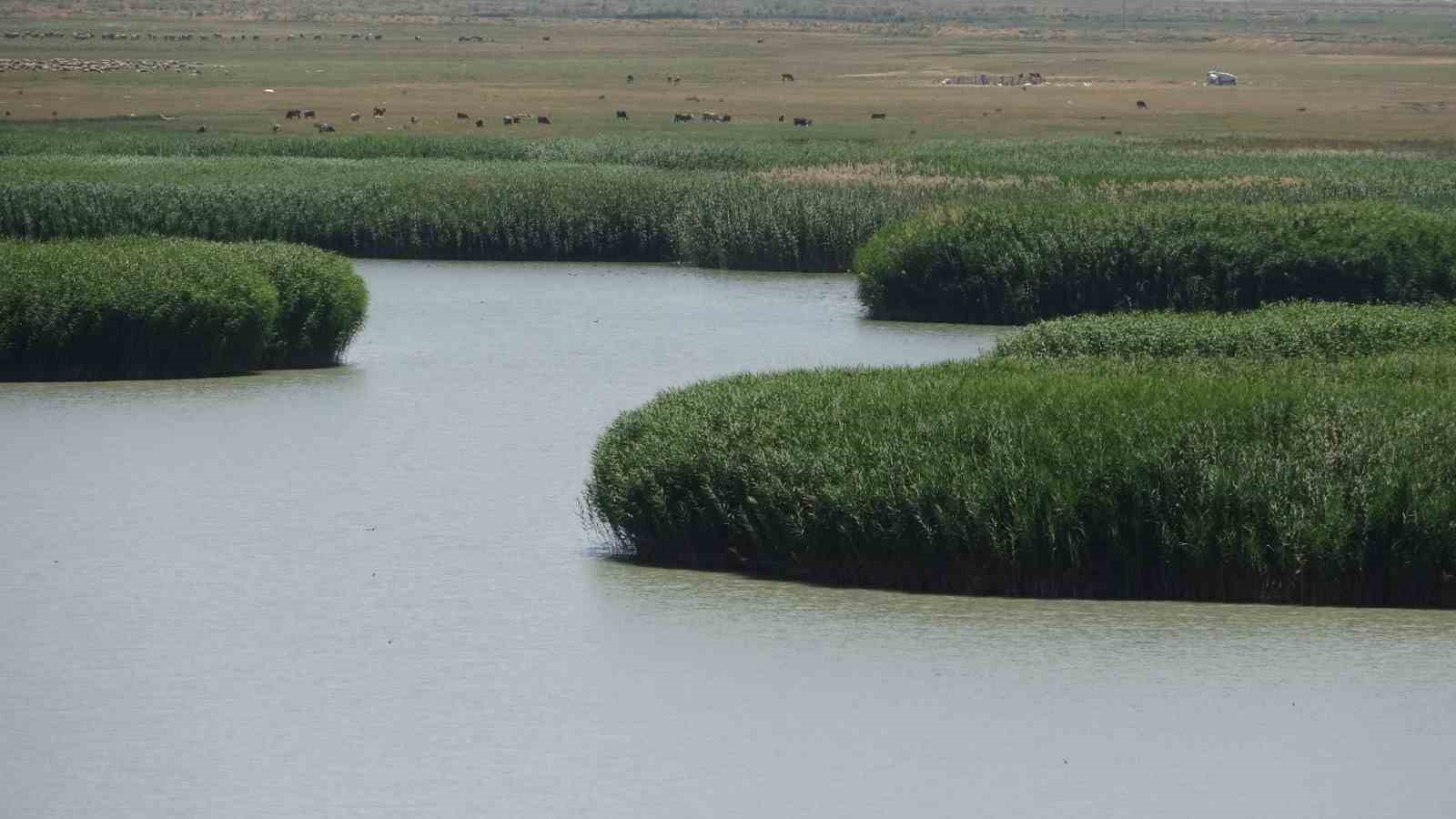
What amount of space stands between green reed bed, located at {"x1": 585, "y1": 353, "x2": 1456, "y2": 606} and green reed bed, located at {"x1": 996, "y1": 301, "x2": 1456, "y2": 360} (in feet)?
16.9

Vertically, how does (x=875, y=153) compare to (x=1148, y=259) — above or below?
below

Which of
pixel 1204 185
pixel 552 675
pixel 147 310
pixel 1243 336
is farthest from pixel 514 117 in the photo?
pixel 552 675

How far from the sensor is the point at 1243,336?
78.0ft

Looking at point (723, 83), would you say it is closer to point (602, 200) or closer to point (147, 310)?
point (602, 200)

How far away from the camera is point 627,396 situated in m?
27.6

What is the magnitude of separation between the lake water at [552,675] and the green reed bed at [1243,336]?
5.36 metres

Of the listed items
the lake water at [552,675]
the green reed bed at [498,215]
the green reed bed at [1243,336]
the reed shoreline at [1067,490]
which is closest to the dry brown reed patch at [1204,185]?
the green reed bed at [498,215]

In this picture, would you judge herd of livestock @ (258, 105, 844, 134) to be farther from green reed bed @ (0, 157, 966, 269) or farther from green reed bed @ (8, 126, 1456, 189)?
green reed bed @ (0, 157, 966, 269)

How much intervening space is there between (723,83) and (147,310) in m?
95.8

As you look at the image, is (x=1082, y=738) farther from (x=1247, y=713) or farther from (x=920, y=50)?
(x=920, y=50)

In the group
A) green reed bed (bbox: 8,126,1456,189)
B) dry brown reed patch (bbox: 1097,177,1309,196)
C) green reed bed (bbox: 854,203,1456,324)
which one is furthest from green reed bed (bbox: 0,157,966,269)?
green reed bed (bbox: 854,203,1456,324)

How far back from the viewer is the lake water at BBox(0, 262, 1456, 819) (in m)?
12.1

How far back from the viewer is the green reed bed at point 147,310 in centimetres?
2839

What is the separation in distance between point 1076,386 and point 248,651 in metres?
7.08
